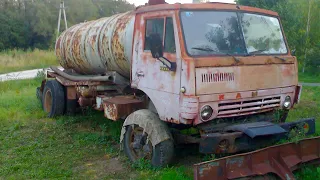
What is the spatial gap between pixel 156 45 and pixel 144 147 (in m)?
1.66

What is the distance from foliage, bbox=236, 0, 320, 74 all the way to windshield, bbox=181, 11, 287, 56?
1149cm

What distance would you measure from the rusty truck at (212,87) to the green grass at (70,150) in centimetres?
33

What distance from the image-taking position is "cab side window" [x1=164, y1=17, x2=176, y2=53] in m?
5.56

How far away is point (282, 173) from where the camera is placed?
5062 mm

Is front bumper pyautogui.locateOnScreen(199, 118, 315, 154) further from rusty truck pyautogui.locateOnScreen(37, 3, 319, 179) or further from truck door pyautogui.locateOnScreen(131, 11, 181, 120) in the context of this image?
truck door pyautogui.locateOnScreen(131, 11, 181, 120)

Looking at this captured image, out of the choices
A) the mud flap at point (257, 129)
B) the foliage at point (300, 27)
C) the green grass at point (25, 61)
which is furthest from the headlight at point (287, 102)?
the green grass at point (25, 61)

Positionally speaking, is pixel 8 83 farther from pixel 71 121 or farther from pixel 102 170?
pixel 102 170

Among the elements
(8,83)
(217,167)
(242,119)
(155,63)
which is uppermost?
(155,63)

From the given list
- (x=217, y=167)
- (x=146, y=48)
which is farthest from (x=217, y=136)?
(x=146, y=48)

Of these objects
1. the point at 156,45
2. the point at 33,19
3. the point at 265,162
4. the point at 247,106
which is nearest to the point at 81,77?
the point at 156,45

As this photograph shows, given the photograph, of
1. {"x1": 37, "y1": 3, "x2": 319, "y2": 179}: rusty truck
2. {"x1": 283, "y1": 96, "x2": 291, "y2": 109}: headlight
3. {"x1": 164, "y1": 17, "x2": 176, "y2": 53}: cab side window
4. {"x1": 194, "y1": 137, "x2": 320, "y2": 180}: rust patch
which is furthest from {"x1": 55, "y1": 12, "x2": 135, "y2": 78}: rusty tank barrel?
{"x1": 194, "y1": 137, "x2": 320, "y2": 180}: rust patch

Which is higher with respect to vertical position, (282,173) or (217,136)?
(217,136)

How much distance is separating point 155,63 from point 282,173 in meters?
2.45

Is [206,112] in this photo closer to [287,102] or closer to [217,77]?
[217,77]
